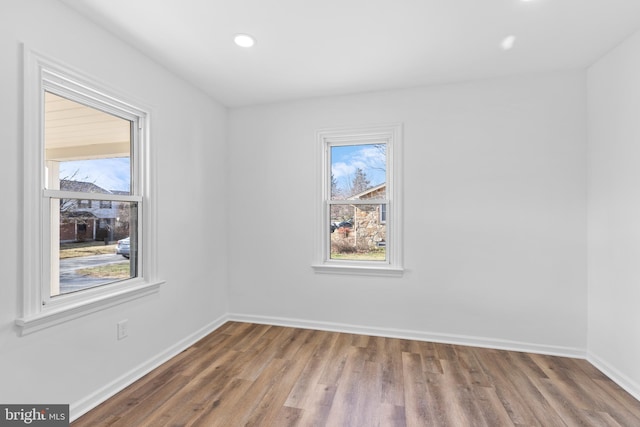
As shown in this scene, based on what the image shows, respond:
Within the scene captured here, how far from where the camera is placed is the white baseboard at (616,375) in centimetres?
211

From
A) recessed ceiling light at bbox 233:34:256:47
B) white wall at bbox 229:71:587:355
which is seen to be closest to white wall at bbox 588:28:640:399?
white wall at bbox 229:71:587:355

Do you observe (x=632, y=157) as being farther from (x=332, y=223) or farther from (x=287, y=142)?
(x=287, y=142)

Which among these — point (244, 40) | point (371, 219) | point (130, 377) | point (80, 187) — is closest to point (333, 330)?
point (371, 219)

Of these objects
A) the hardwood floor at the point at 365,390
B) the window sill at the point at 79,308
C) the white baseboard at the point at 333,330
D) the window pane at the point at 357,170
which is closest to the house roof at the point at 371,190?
the window pane at the point at 357,170

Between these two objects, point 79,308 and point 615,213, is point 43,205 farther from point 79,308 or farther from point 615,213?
point 615,213

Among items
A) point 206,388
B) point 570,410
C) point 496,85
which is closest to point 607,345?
point 570,410

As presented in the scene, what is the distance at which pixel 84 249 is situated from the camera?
2.06 meters

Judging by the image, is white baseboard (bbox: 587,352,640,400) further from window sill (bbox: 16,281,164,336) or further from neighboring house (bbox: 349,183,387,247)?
window sill (bbox: 16,281,164,336)

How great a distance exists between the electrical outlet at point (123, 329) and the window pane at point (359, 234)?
6.41ft

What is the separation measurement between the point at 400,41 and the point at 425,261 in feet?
6.34

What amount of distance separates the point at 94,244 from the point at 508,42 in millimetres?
3286

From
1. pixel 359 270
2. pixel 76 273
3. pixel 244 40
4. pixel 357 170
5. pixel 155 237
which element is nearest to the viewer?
pixel 76 273

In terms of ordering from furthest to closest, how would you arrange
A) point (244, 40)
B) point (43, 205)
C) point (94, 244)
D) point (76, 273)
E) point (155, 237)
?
point (155, 237), point (244, 40), point (94, 244), point (76, 273), point (43, 205)

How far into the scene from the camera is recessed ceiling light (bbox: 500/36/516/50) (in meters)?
2.21
